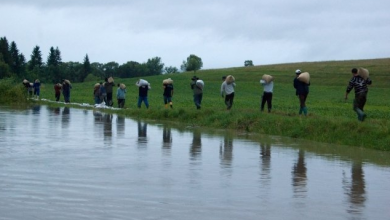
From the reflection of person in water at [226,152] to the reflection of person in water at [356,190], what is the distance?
216cm

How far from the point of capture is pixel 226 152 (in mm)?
14273

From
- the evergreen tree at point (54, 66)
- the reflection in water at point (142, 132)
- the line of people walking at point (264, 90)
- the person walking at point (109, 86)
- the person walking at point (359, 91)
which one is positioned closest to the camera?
the reflection in water at point (142, 132)

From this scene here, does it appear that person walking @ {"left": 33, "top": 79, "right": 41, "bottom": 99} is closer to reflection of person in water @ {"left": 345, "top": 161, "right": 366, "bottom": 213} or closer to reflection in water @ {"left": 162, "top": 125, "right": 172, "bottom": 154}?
reflection in water @ {"left": 162, "top": 125, "right": 172, "bottom": 154}

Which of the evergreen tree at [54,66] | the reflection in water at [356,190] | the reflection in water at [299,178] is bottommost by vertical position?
the reflection in water at [356,190]

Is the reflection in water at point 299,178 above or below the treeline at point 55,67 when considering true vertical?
below

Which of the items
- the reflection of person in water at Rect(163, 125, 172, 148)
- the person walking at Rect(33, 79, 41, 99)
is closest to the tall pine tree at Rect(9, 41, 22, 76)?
the person walking at Rect(33, 79, 41, 99)

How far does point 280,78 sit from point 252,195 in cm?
7311

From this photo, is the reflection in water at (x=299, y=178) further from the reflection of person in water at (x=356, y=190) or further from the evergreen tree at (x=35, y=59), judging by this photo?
the evergreen tree at (x=35, y=59)

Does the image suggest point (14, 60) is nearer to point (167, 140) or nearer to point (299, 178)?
point (167, 140)

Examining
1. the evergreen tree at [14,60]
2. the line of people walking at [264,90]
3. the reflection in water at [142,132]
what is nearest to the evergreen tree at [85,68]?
the evergreen tree at [14,60]

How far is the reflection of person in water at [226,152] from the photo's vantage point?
12617mm

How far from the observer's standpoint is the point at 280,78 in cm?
8156

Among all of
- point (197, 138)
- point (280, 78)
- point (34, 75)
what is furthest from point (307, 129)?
point (34, 75)

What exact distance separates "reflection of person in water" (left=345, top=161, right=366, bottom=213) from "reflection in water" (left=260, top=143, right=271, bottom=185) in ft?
3.97
